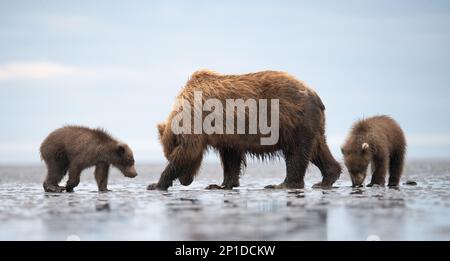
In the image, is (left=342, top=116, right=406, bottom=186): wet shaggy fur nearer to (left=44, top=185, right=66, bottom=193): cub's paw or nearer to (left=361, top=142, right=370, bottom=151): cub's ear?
(left=361, top=142, right=370, bottom=151): cub's ear

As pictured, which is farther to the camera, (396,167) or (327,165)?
(396,167)

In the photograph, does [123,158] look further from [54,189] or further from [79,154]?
[54,189]

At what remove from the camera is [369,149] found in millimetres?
17125

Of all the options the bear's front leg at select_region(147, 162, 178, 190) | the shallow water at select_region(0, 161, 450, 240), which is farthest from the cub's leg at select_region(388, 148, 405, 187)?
the bear's front leg at select_region(147, 162, 178, 190)

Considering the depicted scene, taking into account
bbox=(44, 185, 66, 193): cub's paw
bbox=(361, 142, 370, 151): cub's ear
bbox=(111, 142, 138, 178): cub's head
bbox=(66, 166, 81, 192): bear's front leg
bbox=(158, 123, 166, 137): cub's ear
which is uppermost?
bbox=(158, 123, 166, 137): cub's ear

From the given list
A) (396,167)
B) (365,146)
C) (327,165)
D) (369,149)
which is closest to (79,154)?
(327,165)

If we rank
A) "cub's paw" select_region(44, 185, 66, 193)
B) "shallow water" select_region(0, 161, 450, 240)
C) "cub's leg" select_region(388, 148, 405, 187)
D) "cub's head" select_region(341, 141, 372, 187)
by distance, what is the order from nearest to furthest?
1. "shallow water" select_region(0, 161, 450, 240)
2. "cub's paw" select_region(44, 185, 66, 193)
3. "cub's head" select_region(341, 141, 372, 187)
4. "cub's leg" select_region(388, 148, 405, 187)

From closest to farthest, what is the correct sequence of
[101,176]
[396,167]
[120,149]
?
[101,176] < [120,149] < [396,167]

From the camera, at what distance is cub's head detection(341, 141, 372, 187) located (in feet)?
56.2

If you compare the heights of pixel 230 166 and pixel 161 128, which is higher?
pixel 161 128

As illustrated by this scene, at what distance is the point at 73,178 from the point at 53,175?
2.25 feet

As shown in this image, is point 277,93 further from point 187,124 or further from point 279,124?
point 187,124

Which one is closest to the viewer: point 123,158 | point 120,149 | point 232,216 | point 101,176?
point 232,216
